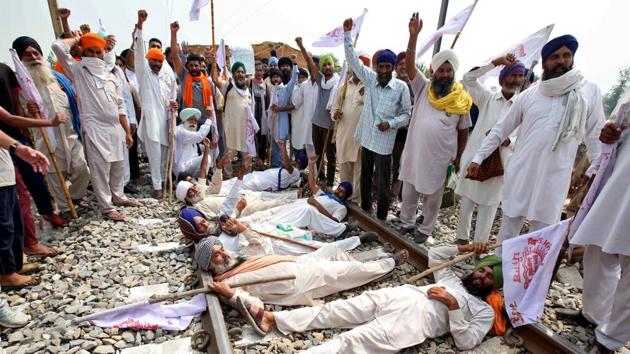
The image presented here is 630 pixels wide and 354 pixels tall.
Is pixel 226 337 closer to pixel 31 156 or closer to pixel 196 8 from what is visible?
pixel 31 156

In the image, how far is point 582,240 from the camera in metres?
2.67

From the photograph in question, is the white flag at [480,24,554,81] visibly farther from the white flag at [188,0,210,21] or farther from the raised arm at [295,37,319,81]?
the white flag at [188,0,210,21]

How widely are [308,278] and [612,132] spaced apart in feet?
8.86

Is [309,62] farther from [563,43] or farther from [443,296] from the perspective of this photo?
[443,296]

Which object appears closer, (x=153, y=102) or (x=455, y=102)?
(x=455, y=102)

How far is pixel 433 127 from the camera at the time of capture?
4.05 metres

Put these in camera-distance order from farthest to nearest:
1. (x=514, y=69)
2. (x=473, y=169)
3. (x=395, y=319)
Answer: (x=514, y=69) < (x=473, y=169) < (x=395, y=319)

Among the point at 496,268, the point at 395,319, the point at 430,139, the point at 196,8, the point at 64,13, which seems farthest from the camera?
the point at 196,8

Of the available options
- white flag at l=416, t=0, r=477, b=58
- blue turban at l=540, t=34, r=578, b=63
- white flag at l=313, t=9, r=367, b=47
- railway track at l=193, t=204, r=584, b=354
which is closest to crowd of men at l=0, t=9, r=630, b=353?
blue turban at l=540, t=34, r=578, b=63

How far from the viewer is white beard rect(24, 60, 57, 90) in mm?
3979

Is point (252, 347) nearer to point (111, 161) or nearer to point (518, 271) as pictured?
point (518, 271)

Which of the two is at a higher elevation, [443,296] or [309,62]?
[309,62]

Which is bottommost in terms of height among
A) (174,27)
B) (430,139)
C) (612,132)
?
(430,139)

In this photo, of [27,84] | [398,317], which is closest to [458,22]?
[398,317]
